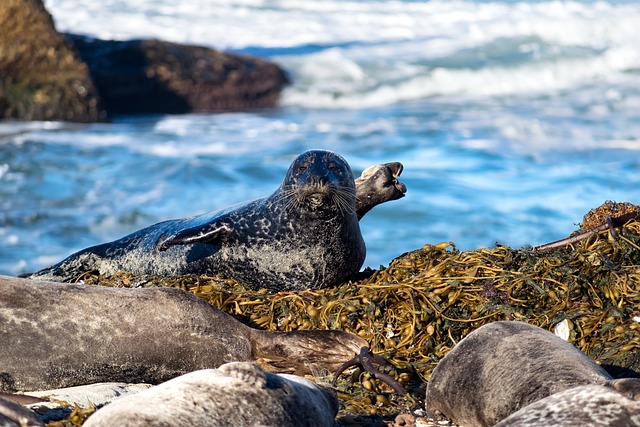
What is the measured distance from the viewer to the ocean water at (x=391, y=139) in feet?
48.4

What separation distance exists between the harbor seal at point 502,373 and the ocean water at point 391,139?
27.5ft

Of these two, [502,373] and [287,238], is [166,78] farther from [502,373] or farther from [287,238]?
[502,373]

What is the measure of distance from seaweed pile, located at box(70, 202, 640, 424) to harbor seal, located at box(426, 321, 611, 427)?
1.21 feet

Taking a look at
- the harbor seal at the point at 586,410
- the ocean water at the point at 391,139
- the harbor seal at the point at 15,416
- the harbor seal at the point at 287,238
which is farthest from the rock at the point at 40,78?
the harbor seal at the point at 586,410

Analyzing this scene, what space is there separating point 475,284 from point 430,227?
30.5 feet

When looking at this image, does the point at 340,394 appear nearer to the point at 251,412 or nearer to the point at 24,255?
the point at 251,412

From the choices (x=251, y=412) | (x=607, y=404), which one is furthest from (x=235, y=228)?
(x=607, y=404)

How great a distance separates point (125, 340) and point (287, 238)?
1.50m

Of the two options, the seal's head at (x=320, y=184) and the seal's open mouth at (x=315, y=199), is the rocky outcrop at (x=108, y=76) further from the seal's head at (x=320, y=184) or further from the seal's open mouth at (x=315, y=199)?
the seal's open mouth at (x=315, y=199)

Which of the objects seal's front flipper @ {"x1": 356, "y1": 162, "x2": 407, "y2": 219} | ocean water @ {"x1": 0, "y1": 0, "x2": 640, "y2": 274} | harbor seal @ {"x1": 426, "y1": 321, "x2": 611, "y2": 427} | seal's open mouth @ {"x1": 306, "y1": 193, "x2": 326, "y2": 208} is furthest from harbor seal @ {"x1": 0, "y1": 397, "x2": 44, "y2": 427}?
ocean water @ {"x1": 0, "y1": 0, "x2": 640, "y2": 274}

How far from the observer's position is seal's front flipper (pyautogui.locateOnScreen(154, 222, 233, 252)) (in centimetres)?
624

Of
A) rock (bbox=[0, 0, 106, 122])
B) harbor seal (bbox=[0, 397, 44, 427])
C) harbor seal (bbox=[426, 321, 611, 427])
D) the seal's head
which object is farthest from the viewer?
rock (bbox=[0, 0, 106, 122])

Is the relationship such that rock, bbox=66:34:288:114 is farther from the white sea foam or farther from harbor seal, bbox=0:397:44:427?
harbor seal, bbox=0:397:44:427

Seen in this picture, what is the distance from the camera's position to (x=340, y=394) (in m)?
4.85
